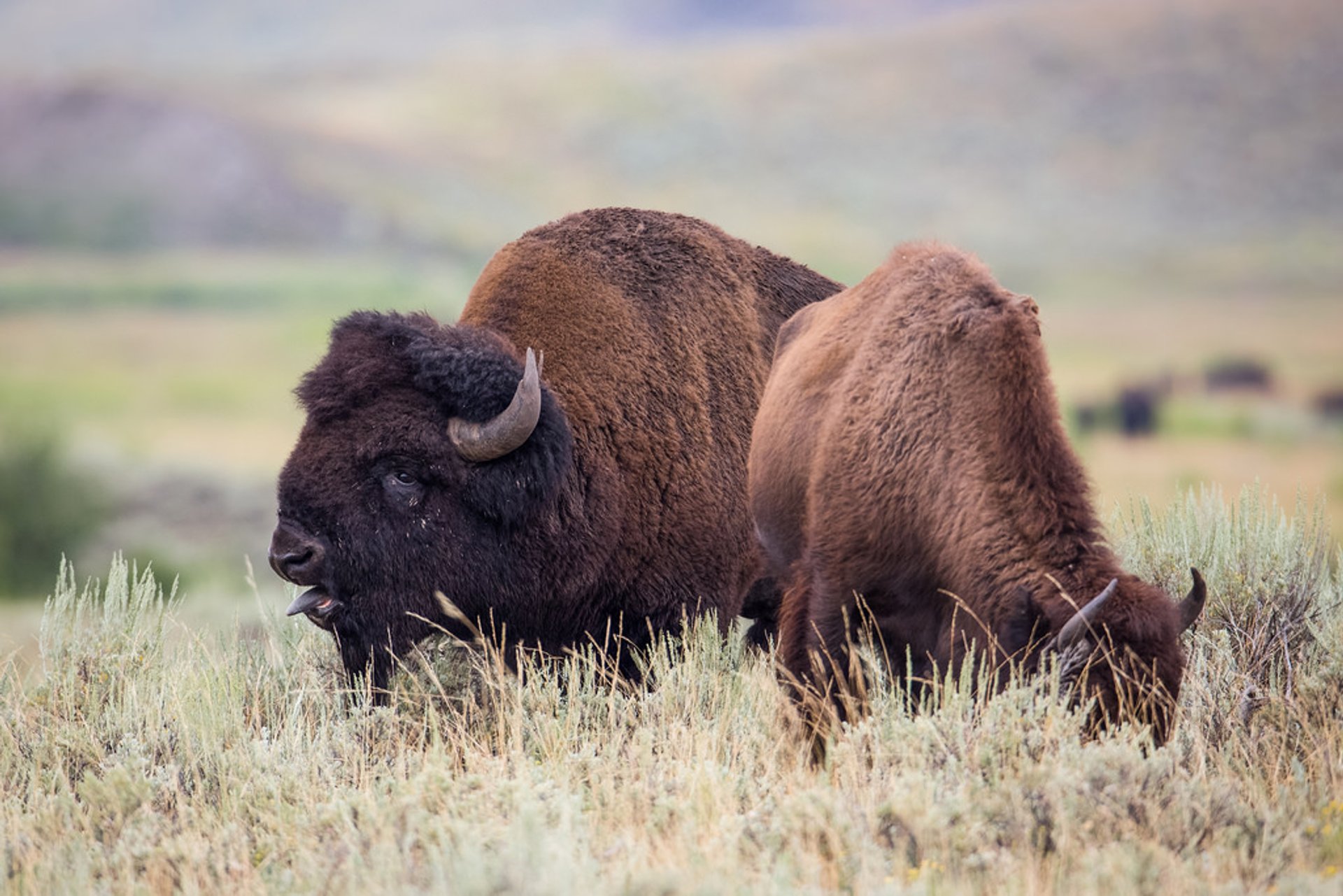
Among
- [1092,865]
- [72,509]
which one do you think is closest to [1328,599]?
[1092,865]

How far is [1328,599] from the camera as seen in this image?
239 inches

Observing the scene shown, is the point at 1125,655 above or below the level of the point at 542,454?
below

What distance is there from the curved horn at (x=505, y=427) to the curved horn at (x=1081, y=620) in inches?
92.5

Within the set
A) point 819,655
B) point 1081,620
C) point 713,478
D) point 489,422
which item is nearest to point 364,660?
point 489,422

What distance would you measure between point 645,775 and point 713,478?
84.4 inches

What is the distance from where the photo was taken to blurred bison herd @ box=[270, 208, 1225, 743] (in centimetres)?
423

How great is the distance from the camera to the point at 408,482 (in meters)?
5.45

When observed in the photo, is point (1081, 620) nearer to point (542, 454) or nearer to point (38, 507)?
point (542, 454)

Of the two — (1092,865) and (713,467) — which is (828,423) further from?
(1092,865)

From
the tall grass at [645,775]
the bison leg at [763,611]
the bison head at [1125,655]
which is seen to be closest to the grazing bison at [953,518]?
the bison head at [1125,655]

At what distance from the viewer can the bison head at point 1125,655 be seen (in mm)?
3834

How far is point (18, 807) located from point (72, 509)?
36.5 metres

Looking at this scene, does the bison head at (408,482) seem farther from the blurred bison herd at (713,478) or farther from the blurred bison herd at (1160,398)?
the blurred bison herd at (1160,398)

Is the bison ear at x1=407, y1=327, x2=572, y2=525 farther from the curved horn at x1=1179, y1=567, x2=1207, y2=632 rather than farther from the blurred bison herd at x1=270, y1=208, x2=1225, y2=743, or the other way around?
the curved horn at x1=1179, y1=567, x2=1207, y2=632
